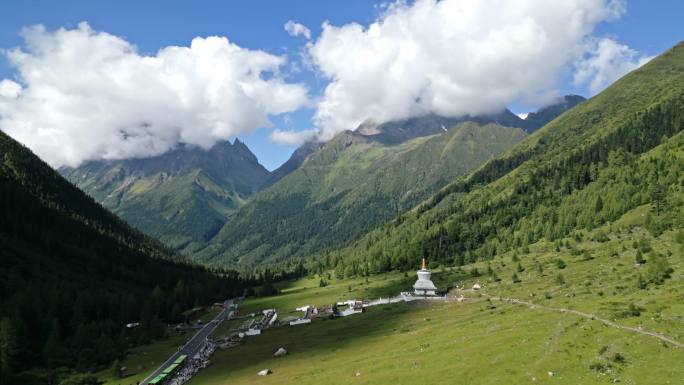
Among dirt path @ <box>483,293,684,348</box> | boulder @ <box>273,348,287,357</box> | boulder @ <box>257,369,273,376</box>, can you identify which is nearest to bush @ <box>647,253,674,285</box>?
dirt path @ <box>483,293,684,348</box>

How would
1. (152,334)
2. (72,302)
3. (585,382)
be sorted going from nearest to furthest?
(585,382) < (152,334) < (72,302)

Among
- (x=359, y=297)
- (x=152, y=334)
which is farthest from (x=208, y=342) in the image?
(x=359, y=297)

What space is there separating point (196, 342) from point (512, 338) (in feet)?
317

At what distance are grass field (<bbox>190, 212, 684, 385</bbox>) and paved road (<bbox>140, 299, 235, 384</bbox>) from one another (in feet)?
42.4

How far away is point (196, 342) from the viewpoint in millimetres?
136250

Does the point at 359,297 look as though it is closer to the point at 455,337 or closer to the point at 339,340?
the point at 339,340

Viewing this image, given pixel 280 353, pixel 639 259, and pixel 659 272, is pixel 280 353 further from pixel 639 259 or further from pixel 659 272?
pixel 639 259

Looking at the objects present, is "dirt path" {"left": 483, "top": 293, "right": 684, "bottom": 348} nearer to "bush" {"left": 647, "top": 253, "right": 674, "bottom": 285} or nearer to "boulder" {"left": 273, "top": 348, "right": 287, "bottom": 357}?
"bush" {"left": 647, "top": 253, "right": 674, "bottom": 285}

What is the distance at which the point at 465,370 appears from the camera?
206ft

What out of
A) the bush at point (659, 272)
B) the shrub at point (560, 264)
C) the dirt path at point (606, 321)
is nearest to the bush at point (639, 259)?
the bush at point (659, 272)

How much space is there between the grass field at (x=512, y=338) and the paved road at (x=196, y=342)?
12931mm

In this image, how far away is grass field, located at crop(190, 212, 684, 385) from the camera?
57.2m

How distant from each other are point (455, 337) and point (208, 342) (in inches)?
3088

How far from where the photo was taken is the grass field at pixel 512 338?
57.2 metres
